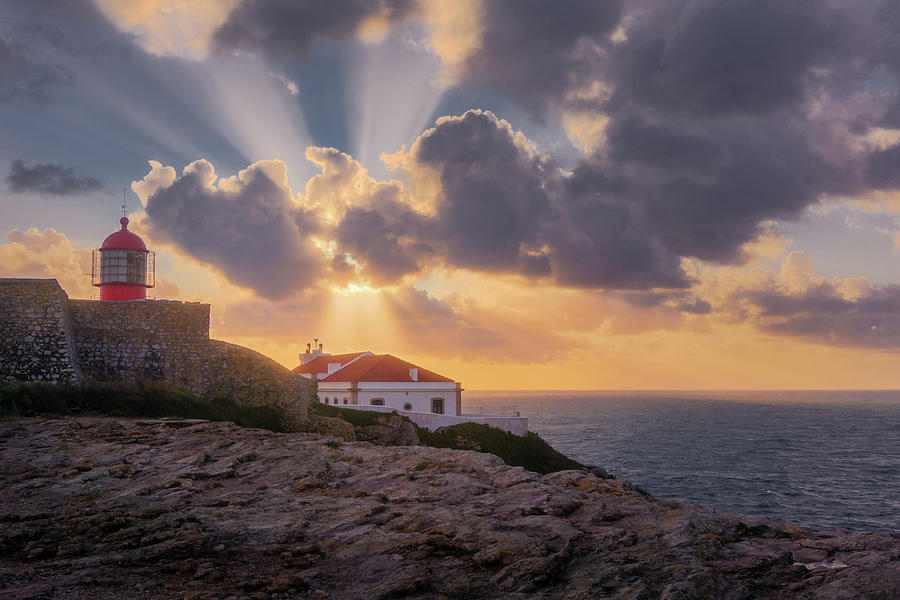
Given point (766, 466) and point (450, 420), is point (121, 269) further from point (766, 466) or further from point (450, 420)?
point (766, 466)

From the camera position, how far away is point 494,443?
1615 inches

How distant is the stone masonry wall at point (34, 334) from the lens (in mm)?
23938

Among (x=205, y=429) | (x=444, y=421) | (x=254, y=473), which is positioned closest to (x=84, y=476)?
(x=254, y=473)

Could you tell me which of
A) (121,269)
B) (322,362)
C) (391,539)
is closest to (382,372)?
(322,362)

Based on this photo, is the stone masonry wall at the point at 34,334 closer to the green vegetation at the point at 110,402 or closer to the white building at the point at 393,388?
the green vegetation at the point at 110,402

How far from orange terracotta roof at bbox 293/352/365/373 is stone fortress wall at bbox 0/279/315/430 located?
101 ft

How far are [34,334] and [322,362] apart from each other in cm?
3725

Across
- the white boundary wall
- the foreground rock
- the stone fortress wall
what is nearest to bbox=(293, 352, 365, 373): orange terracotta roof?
the white boundary wall

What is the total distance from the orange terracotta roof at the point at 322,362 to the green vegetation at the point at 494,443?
70.6 ft

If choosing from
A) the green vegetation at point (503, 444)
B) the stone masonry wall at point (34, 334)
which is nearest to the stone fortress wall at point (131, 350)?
the stone masonry wall at point (34, 334)

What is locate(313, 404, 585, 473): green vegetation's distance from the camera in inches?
1431

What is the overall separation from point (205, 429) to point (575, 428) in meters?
90.1

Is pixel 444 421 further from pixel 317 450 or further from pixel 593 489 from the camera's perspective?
pixel 593 489

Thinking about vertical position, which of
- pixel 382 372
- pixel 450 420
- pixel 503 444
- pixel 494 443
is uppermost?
pixel 382 372
